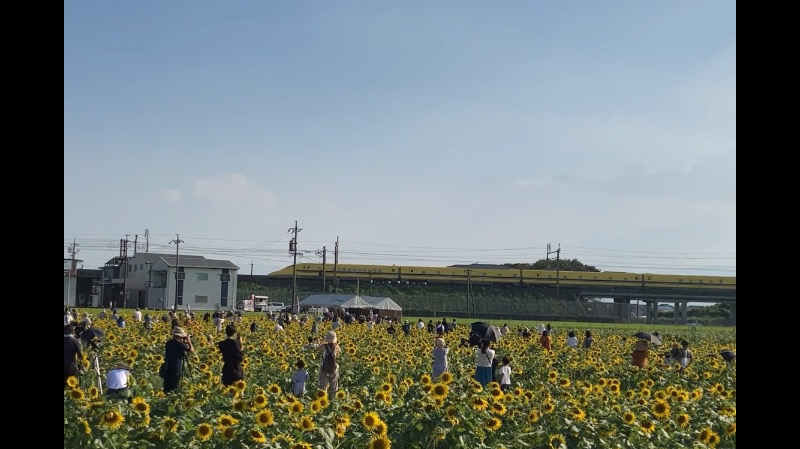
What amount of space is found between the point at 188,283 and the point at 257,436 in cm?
7344

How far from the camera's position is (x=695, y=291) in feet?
267

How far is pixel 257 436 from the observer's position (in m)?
6.42

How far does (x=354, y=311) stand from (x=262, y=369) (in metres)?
34.2

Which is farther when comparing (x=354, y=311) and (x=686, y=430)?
(x=354, y=311)

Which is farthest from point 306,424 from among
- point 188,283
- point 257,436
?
point 188,283

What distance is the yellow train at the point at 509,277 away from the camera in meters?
82.4

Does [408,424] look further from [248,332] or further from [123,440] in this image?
[248,332]

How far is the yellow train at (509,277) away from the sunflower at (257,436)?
75.5 m

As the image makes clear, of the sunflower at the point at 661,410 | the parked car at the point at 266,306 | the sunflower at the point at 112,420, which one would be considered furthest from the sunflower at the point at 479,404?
the parked car at the point at 266,306

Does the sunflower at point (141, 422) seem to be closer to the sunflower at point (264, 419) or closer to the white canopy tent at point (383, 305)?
the sunflower at point (264, 419)
